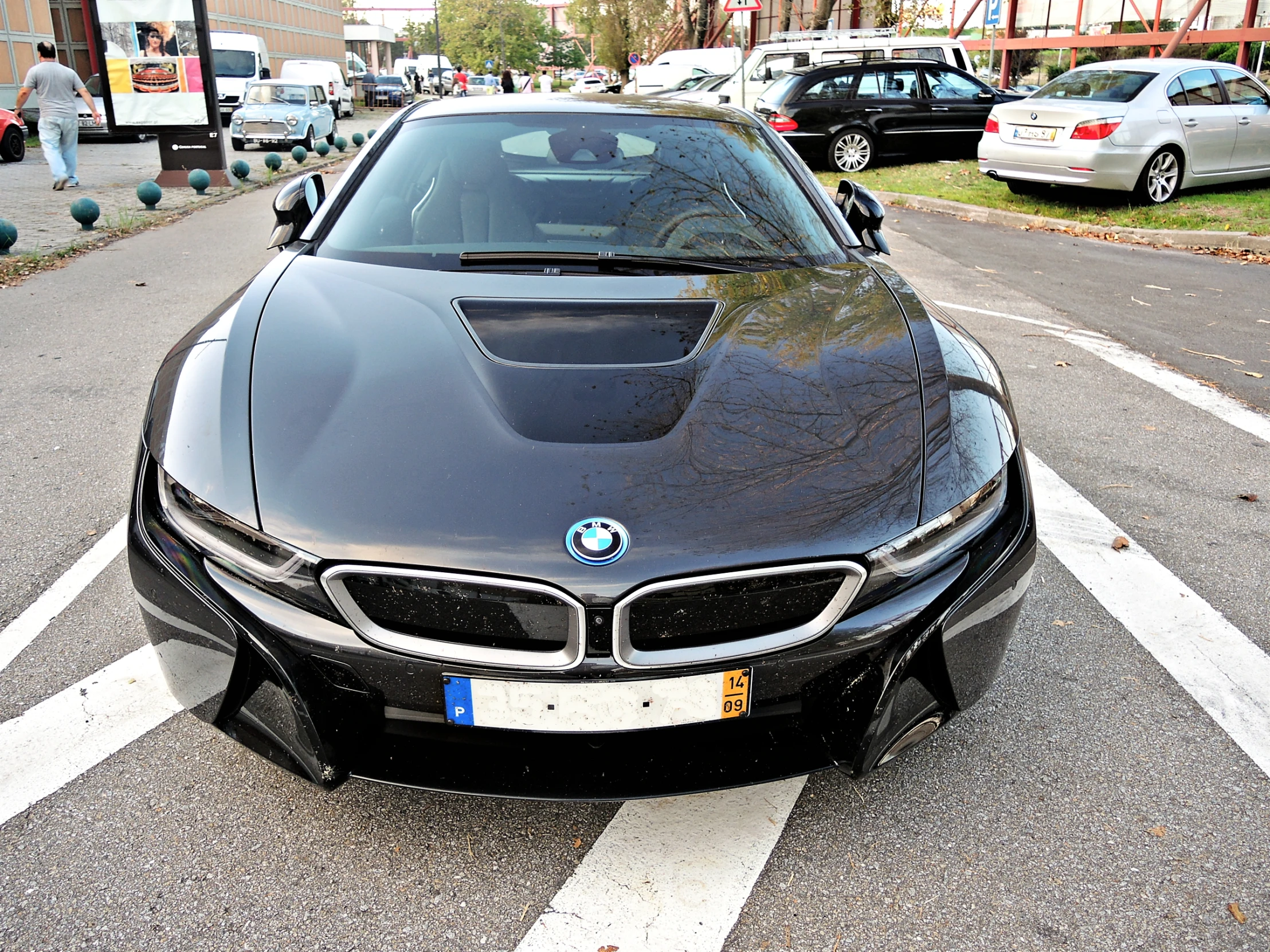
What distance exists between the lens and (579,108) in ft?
12.1

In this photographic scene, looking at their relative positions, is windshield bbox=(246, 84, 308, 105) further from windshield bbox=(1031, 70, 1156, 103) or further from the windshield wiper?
the windshield wiper

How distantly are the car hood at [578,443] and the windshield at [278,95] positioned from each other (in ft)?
75.7

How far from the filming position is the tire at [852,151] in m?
15.5

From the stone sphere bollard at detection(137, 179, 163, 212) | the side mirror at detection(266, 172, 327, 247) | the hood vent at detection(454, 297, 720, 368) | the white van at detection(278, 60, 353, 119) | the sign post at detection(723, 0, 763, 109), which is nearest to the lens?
the hood vent at detection(454, 297, 720, 368)

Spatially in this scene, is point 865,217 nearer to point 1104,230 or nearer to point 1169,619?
point 1169,619

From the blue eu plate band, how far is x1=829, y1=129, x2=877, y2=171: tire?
48.9 ft

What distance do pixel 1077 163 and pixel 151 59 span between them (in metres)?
11.9

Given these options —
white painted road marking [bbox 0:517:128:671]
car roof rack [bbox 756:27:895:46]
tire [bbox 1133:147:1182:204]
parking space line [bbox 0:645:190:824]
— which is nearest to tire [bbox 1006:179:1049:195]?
tire [bbox 1133:147:1182:204]

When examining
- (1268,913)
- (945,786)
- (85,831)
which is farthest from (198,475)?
(1268,913)

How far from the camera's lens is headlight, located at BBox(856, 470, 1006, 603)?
6.49 ft

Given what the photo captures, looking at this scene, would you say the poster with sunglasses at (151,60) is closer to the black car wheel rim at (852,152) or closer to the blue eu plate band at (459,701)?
the black car wheel rim at (852,152)

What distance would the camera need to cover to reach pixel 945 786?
7.86 ft

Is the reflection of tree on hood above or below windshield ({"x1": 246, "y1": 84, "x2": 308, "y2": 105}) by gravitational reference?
above

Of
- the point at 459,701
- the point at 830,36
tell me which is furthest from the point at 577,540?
the point at 830,36
